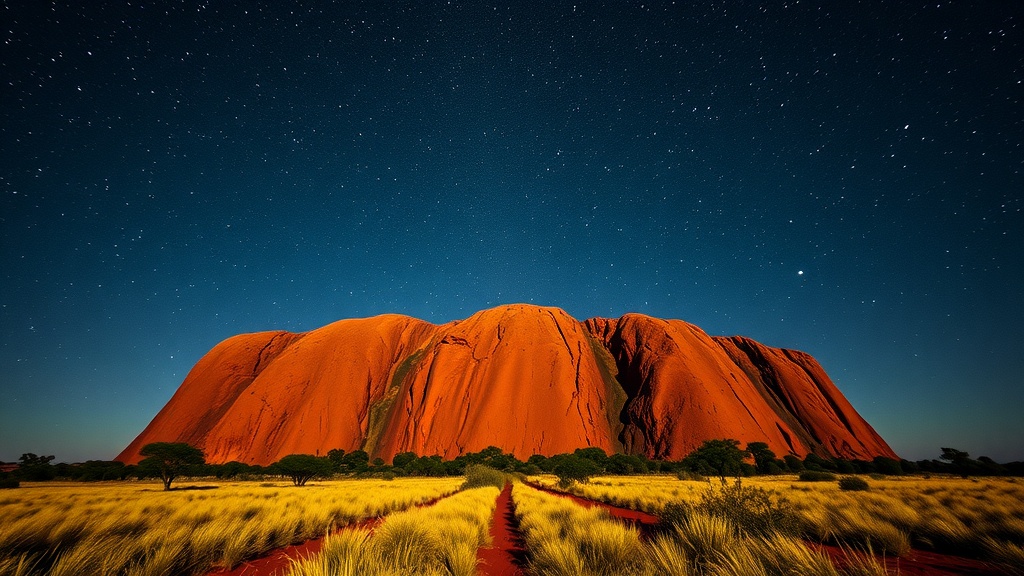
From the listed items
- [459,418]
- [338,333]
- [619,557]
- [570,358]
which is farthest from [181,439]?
[619,557]

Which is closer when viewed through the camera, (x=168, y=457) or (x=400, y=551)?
(x=400, y=551)

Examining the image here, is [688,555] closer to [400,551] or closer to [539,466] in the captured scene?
[400,551]

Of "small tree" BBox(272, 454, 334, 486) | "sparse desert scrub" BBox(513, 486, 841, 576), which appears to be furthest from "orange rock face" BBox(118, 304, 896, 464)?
"sparse desert scrub" BBox(513, 486, 841, 576)

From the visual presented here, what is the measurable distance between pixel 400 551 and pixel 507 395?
6417 centimetres

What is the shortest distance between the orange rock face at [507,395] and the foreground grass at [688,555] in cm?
5820

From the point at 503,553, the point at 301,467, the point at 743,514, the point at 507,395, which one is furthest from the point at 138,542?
the point at 507,395

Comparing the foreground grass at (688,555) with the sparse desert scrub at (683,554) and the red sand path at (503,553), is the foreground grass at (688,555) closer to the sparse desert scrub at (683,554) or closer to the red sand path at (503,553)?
the sparse desert scrub at (683,554)

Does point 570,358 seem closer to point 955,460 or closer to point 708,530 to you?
point 955,460

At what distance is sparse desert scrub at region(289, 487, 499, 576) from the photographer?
3.97 metres

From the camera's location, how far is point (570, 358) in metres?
75.4

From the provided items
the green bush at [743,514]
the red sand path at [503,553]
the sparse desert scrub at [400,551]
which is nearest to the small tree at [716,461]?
the red sand path at [503,553]

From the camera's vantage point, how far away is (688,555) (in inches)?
209

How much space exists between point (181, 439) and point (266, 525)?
287ft

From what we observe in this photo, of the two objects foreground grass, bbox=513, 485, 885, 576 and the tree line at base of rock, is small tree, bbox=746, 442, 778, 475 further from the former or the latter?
foreground grass, bbox=513, 485, 885, 576
